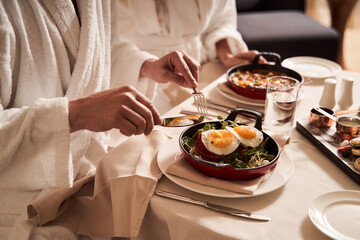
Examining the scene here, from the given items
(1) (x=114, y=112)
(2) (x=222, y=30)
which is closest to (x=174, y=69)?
(1) (x=114, y=112)

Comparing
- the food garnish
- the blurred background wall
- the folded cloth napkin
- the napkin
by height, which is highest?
the food garnish

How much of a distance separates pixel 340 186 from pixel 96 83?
80 centimetres

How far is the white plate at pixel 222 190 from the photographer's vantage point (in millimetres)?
785

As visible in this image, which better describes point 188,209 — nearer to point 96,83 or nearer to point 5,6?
point 96,83

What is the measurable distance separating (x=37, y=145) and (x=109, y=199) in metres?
0.22

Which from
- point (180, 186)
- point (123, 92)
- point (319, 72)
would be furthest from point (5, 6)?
point (319, 72)

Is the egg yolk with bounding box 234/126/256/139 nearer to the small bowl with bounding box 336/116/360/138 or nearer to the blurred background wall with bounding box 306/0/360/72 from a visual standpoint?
the small bowl with bounding box 336/116/360/138

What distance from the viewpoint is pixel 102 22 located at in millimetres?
Answer: 1246

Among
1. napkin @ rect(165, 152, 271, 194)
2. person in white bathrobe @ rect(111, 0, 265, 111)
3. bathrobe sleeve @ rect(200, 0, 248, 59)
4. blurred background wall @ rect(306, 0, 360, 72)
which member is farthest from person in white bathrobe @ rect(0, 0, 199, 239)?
blurred background wall @ rect(306, 0, 360, 72)

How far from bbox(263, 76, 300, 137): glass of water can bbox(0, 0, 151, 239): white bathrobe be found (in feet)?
1.85

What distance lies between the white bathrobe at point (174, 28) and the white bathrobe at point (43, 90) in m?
0.48

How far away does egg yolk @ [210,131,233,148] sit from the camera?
2.72 ft

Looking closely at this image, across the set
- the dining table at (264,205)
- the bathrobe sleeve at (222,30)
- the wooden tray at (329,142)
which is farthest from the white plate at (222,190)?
the bathrobe sleeve at (222,30)

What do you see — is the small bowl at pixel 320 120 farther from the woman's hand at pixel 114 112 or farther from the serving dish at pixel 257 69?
the woman's hand at pixel 114 112
